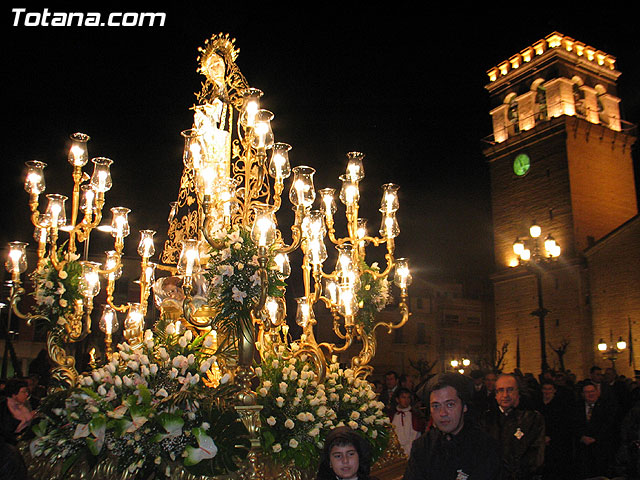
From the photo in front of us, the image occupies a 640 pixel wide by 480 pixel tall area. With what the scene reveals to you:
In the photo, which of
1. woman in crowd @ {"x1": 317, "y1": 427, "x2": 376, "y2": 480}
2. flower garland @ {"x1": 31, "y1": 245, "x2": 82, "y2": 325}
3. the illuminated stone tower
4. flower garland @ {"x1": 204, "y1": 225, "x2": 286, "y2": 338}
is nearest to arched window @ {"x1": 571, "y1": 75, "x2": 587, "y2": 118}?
the illuminated stone tower

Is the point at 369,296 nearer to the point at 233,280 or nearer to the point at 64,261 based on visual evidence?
the point at 233,280

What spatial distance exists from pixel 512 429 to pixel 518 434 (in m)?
0.07

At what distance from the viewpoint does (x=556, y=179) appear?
30781 millimetres

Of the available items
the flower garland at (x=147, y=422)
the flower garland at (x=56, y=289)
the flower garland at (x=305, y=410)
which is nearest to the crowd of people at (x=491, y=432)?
the flower garland at (x=147, y=422)

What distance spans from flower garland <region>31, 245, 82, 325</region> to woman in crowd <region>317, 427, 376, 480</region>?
463 centimetres

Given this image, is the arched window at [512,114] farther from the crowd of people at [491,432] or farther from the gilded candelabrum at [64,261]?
the gilded candelabrum at [64,261]

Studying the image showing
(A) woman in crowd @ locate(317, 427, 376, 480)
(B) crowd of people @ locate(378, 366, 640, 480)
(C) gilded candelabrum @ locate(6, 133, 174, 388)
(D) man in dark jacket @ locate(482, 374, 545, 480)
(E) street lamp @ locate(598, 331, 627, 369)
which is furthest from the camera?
(E) street lamp @ locate(598, 331, 627, 369)

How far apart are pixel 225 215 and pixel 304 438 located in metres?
3.09

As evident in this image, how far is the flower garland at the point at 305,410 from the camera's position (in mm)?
5609

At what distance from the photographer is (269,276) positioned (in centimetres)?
636

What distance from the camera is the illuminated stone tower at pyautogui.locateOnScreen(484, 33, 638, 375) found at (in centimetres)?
2952

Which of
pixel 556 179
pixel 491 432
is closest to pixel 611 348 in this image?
pixel 556 179

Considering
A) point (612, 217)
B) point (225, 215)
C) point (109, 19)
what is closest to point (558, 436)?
point (225, 215)

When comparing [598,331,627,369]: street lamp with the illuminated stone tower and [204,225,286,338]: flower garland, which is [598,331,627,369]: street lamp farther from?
[204,225,286,338]: flower garland
